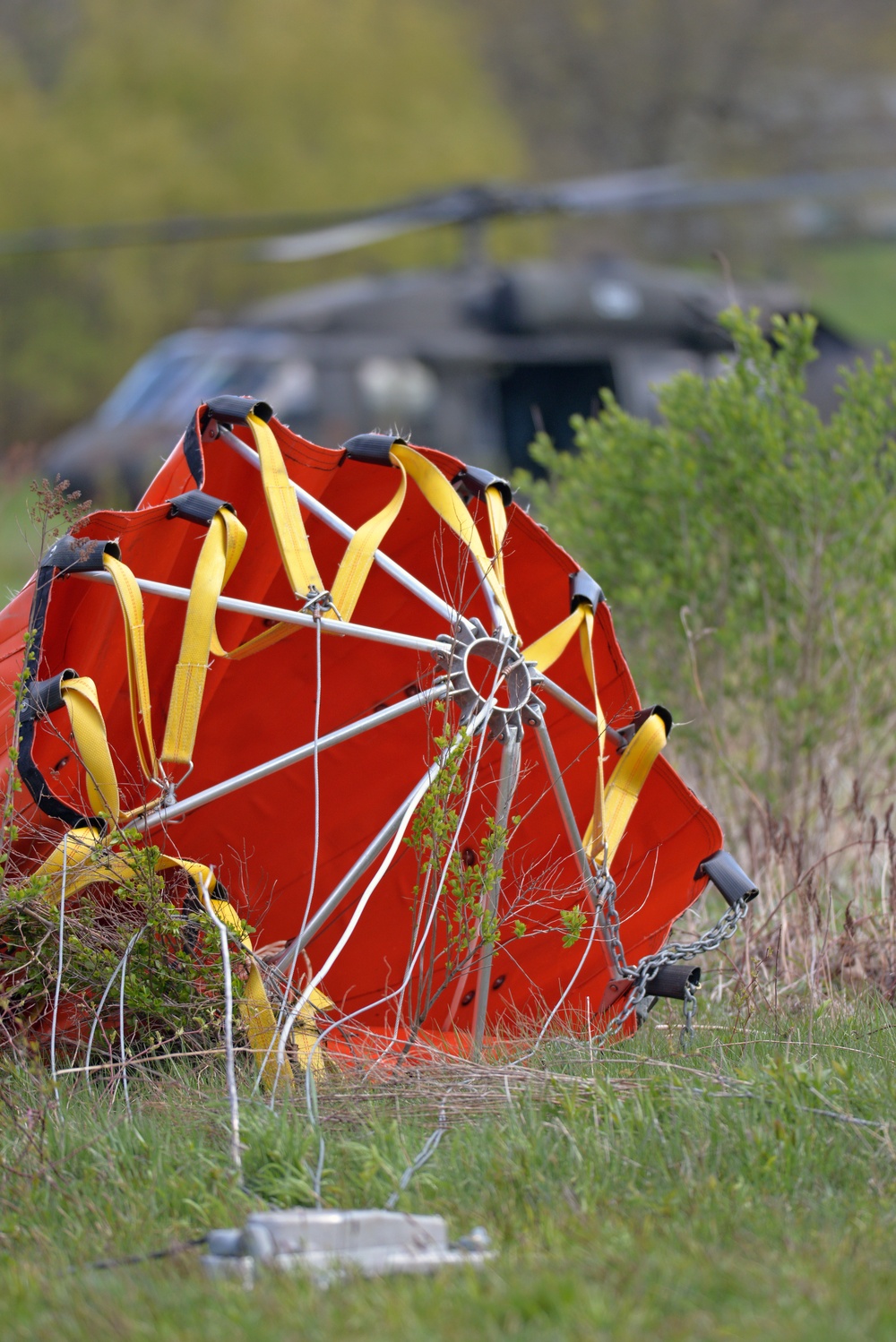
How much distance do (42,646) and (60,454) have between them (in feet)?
54.0

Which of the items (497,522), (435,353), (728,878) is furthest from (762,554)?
(435,353)

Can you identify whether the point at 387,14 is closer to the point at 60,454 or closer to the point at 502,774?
the point at 60,454

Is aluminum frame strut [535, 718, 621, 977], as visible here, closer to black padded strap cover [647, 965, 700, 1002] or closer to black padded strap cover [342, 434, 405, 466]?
black padded strap cover [647, 965, 700, 1002]

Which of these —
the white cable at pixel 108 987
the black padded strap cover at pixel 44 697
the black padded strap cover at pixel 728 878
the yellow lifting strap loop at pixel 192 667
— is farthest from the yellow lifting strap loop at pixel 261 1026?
the black padded strap cover at pixel 728 878

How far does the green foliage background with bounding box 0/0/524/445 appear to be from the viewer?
42.0 metres

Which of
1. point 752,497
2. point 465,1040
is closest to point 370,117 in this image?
point 752,497

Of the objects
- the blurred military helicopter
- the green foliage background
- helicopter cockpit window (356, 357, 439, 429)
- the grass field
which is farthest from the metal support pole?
the green foliage background

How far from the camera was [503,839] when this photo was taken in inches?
144

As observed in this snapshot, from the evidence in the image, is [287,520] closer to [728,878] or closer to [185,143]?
[728,878]

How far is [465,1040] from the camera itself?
13.5ft

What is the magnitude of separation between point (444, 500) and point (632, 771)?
0.93 meters

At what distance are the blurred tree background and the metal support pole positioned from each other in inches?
1402

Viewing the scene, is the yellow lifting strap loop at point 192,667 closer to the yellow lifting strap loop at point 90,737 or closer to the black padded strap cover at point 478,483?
the yellow lifting strap loop at point 90,737

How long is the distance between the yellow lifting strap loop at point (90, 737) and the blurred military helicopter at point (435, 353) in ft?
48.4
